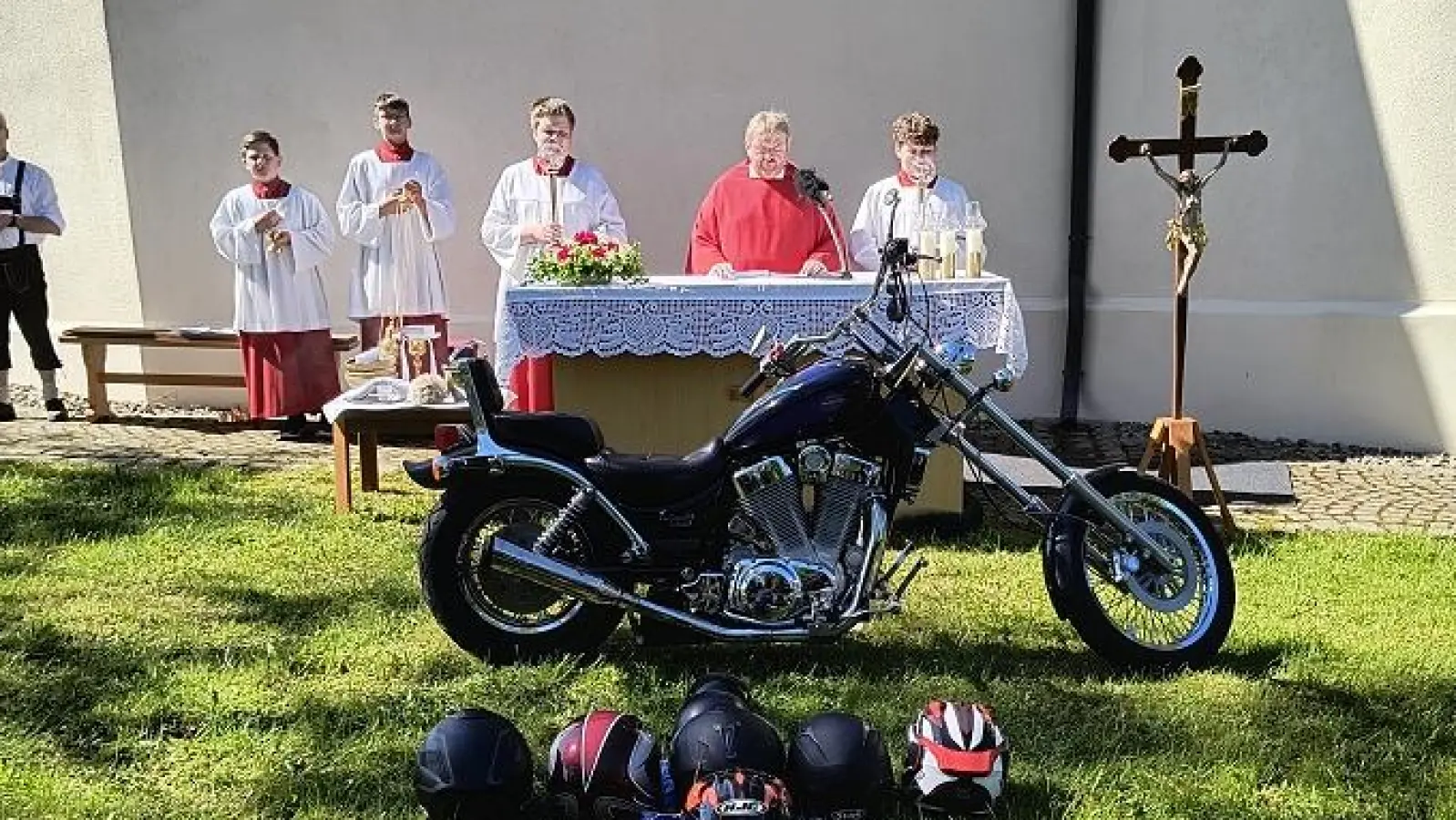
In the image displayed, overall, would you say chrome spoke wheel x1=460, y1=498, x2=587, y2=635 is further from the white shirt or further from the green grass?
the white shirt

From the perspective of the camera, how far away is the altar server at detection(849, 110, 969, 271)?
691cm

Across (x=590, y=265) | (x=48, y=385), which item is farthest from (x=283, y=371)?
(x=590, y=265)

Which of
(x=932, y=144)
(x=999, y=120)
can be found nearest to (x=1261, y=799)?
(x=932, y=144)

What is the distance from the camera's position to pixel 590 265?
19.4 feet

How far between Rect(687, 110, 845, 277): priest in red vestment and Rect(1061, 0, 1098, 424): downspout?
2.10 meters

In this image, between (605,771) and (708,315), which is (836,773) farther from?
(708,315)

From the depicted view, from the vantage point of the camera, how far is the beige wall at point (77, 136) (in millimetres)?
8680

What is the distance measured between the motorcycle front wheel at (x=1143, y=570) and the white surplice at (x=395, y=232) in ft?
16.1

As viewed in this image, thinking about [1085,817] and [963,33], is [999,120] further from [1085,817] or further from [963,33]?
[1085,817]

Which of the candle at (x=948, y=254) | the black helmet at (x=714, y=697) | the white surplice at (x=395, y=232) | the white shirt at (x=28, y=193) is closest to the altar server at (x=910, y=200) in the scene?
the candle at (x=948, y=254)

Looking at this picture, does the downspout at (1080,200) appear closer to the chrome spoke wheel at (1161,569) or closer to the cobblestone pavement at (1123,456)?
the cobblestone pavement at (1123,456)

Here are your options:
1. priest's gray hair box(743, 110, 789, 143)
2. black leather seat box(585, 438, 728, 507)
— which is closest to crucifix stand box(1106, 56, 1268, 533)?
priest's gray hair box(743, 110, 789, 143)

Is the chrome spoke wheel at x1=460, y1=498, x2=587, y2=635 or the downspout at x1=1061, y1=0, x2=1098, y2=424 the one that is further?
the downspout at x1=1061, y1=0, x2=1098, y2=424

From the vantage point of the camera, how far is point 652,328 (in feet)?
19.1
